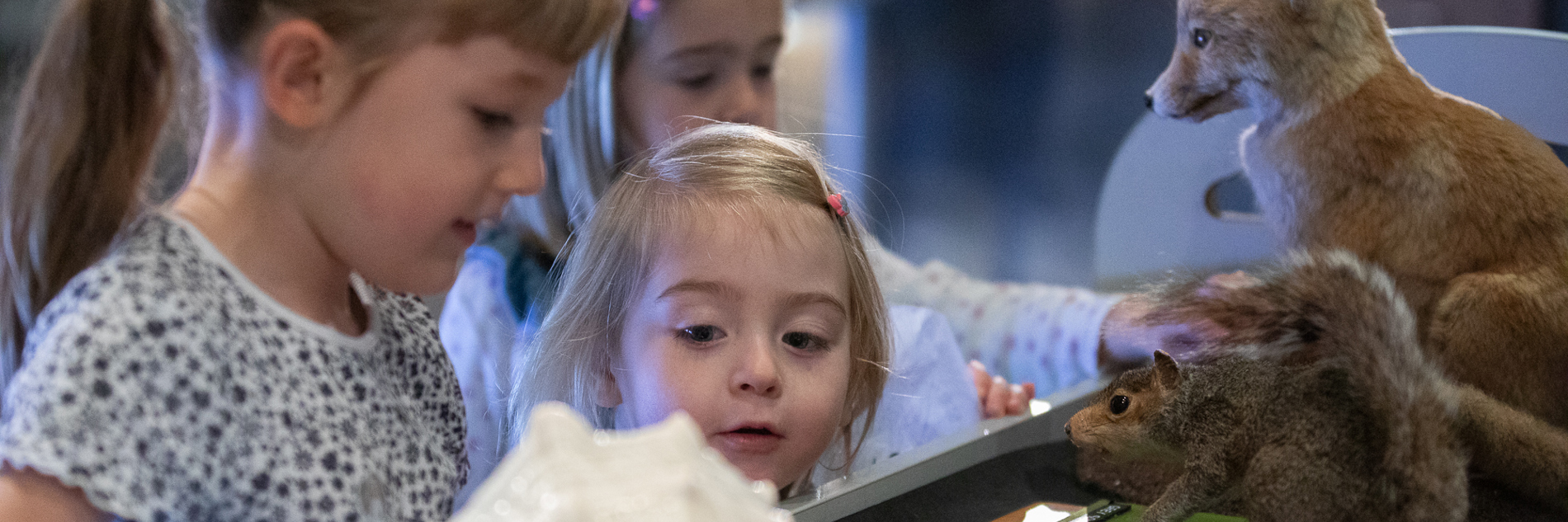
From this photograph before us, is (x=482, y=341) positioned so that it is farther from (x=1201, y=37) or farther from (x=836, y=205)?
(x=1201, y=37)

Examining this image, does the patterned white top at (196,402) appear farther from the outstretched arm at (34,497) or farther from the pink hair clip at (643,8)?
the pink hair clip at (643,8)

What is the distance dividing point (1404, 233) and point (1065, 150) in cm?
79

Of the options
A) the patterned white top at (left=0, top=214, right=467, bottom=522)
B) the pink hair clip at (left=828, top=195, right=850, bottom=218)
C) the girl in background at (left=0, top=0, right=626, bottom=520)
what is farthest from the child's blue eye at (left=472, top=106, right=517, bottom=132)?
the pink hair clip at (left=828, top=195, right=850, bottom=218)

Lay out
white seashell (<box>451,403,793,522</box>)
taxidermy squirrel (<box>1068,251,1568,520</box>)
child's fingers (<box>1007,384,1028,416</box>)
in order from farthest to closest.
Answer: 1. child's fingers (<box>1007,384,1028,416</box>)
2. taxidermy squirrel (<box>1068,251,1568,520</box>)
3. white seashell (<box>451,403,793,522</box>)

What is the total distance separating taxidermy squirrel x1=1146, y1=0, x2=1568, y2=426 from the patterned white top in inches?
21.1

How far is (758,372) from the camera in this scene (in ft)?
2.38

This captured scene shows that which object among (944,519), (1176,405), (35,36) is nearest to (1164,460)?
(1176,405)

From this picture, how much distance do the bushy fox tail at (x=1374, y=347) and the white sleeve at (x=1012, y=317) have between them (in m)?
0.55

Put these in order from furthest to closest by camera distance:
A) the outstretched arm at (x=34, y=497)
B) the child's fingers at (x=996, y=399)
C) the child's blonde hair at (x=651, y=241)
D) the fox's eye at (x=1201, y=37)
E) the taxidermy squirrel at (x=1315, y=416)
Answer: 1. the child's fingers at (x=996, y=399)
2. the child's blonde hair at (x=651, y=241)
3. the fox's eye at (x=1201, y=37)
4. the taxidermy squirrel at (x=1315, y=416)
5. the outstretched arm at (x=34, y=497)

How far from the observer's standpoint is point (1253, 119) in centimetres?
69

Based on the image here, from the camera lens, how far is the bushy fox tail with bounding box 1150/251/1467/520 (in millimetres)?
542

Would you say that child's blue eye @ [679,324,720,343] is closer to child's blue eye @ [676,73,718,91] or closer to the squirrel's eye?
the squirrel's eye

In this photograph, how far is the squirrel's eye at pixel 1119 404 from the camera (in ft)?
1.97

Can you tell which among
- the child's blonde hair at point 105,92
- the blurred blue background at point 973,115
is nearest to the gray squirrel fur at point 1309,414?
the child's blonde hair at point 105,92
